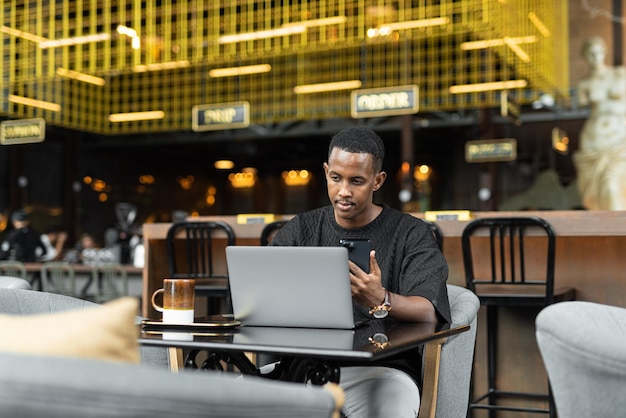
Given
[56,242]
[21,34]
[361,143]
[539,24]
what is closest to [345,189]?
[361,143]

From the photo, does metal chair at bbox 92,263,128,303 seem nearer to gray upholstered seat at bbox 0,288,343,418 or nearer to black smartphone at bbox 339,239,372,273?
black smartphone at bbox 339,239,372,273

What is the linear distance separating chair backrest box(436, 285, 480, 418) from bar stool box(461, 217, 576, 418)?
49.3 inches

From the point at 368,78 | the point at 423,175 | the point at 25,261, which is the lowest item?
the point at 25,261

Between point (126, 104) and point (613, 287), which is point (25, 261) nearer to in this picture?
point (126, 104)

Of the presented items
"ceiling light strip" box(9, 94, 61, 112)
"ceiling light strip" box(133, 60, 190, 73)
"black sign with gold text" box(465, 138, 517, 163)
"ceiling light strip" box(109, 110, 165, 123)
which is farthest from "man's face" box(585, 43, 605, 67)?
"ceiling light strip" box(109, 110, 165, 123)

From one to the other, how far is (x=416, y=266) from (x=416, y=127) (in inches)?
495

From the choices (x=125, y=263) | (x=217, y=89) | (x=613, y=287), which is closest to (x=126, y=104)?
(x=217, y=89)

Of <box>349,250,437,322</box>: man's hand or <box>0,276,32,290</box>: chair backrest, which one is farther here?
<box>0,276,32,290</box>: chair backrest

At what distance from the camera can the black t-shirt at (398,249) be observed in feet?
7.66

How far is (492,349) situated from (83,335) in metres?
3.10

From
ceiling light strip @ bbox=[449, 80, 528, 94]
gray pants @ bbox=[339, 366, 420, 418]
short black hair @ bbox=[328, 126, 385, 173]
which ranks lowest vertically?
gray pants @ bbox=[339, 366, 420, 418]

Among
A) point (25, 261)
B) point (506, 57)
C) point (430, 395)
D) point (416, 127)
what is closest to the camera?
point (430, 395)

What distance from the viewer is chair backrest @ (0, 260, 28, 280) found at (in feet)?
24.1

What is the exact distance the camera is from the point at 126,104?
1318 centimetres
